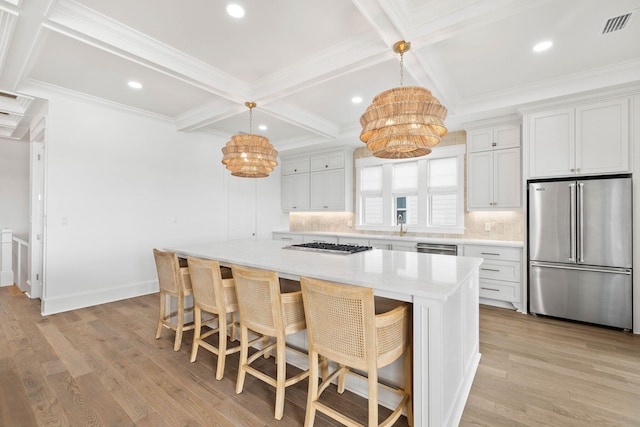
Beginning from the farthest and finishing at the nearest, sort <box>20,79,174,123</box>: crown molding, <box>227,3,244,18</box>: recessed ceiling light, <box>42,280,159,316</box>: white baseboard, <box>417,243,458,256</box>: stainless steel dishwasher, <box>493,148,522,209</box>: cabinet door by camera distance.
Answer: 1. <box>417,243,458,256</box>: stainless steel dishwasher
2. <box>493,148,522,209</box>: cabinet door
3. <box>42,280,159,316</box>: white baseboard
4. <box>20,79,174,123</box>: crown molding
5. <box>227,3,244,18</box>: recessed ceiling light

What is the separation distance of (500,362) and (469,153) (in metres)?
2.92

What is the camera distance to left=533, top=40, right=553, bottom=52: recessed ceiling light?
2.65 meters

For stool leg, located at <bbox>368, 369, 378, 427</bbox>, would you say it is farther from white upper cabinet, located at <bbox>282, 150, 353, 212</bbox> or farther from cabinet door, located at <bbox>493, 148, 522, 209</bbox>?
white upper cabinet, located at <bbox>282, 150, 353, 212</bbox>

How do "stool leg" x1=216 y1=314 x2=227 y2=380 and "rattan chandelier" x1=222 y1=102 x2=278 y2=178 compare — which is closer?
"stool leg" x1=216 y1=314 x2=227 y2=380

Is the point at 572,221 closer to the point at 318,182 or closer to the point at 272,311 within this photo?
the point at 272,311

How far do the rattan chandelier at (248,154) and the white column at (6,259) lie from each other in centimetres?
489

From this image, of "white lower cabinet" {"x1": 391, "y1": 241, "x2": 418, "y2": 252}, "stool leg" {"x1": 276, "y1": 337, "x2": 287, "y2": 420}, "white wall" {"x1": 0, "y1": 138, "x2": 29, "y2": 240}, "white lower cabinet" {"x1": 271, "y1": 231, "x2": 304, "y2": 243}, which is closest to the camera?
"stool leg" {"x1": 276, "y1": 337, "x2": 287, "y2": 420}

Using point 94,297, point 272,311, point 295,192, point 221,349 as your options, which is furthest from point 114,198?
point 272,311

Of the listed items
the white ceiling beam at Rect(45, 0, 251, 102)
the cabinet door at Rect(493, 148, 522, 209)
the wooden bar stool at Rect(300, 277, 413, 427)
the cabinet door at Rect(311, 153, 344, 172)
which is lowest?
the wooden bar stool at Rect(300, 277, 413, 427)

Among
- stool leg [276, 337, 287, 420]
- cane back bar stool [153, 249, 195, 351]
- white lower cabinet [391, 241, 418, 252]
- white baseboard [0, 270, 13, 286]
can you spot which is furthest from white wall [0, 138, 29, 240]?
white lower cabinet [391, 241, 418, 252]

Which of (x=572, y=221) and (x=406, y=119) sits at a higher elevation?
(x=406, y=119)

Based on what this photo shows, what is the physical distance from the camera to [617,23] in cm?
239

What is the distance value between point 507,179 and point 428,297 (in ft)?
11.3

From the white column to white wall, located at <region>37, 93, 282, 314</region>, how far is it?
2.40 metres
